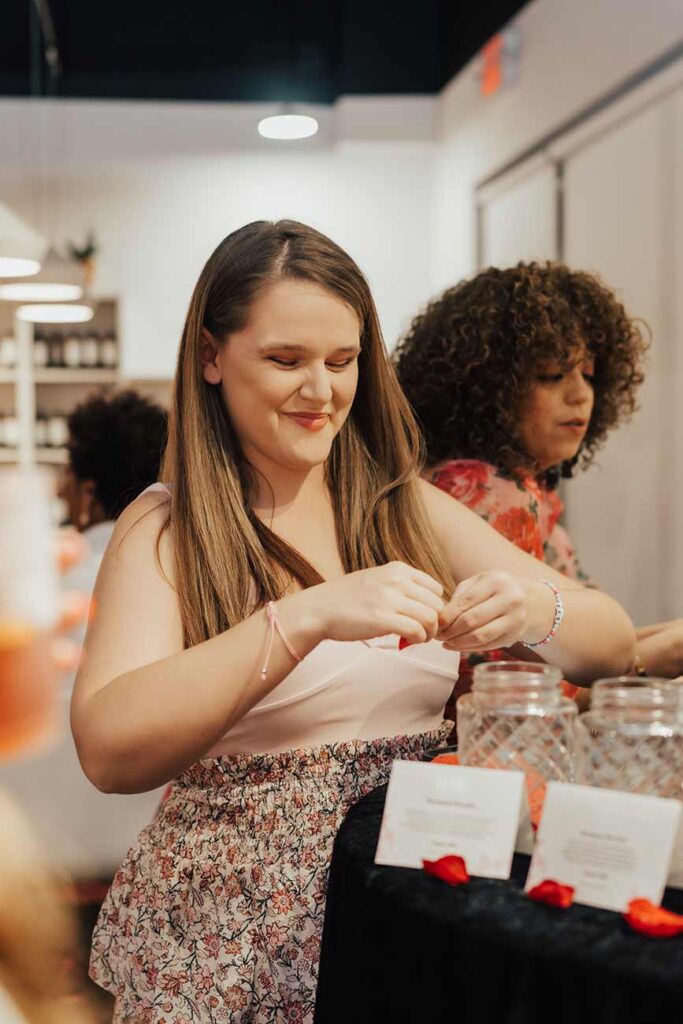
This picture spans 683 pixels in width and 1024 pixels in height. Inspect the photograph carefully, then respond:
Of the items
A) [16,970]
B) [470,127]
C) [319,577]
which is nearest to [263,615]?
[319,577]

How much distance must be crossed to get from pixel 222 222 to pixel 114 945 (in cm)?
590

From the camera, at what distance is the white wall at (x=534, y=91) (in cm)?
385

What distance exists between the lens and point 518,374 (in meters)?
2.22

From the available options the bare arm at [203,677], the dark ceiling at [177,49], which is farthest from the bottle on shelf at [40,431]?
the bare arm at [203,677]

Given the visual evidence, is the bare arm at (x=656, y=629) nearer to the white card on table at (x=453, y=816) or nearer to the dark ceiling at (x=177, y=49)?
the white card on table at (x=453, y=816)

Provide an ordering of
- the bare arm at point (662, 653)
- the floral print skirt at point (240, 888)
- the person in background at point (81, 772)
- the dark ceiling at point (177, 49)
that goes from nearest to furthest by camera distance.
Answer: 1. the floral print skirt at point (240, 888)
2. the bare arm at point (662, 653)
3. the person in background at point (81, 772)
4. the dark ceiling at point (177, 49)

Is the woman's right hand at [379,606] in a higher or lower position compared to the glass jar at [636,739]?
higher

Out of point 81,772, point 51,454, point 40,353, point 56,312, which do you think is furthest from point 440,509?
point 40,353

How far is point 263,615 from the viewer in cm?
128

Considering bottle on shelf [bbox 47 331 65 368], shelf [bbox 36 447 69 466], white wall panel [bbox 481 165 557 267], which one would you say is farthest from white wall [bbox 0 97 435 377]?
white wall panel [bbox 481 165 557 267]

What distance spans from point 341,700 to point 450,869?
43 cm

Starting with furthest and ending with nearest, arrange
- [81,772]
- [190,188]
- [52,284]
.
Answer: [190,188], [52,284], [81,772]

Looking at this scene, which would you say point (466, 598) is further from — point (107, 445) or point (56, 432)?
A: point (56, 432)

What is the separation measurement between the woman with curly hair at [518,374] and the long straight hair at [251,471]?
1.36 ft
